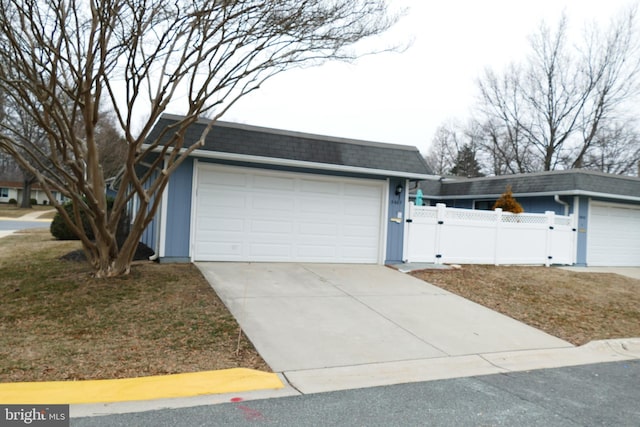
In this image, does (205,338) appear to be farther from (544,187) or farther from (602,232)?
(602,232)

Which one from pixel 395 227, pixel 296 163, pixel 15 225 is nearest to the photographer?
pixel 296 163

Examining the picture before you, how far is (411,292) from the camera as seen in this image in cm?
886

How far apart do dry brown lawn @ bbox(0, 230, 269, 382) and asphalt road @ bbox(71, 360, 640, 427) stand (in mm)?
1010

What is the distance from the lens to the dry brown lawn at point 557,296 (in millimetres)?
7391

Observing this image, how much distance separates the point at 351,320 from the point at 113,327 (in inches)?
128

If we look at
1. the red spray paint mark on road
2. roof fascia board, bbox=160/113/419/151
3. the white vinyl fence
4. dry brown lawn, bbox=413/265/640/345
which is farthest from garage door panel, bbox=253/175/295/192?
the red spray paint mark on road

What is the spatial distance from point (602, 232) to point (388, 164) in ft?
29.0

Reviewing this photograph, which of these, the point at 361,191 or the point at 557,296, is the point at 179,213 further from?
the point at 557,296

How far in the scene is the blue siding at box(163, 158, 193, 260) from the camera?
9.66m

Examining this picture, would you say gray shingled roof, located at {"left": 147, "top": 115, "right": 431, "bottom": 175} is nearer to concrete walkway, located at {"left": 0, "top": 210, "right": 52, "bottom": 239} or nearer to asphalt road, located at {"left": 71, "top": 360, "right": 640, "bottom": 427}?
asphalt road, located at {"left": 71, "top": 360, "right": 640, "bottom": 427}


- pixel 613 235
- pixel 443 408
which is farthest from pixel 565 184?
pixel 443 408

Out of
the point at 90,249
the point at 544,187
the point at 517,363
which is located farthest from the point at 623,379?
the point at 544,187

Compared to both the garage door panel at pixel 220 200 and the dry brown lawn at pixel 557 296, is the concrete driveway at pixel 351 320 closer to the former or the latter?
the dry brown lawn at pixel 557 296

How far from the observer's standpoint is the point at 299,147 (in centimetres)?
1062
